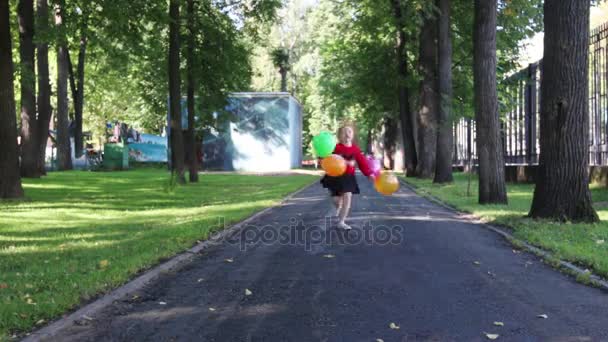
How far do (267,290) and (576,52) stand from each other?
8.37 meters

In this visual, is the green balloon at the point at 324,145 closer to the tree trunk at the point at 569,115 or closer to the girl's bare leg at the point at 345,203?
the girl's bare leg at the point at 345,203

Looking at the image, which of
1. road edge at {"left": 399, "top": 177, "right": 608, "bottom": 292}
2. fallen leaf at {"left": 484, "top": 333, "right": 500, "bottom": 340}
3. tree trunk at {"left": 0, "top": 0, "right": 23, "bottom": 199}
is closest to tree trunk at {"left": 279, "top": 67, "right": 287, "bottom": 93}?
tree trunk at {"left": 0, "top": 0, "right": 23, "bottom": 199}

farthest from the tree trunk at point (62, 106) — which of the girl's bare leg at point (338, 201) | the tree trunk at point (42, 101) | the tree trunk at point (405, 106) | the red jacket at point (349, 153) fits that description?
the red jacket at point (349, 153)

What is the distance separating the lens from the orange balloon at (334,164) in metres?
10.0

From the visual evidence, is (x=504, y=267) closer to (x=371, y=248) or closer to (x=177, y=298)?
(x=371, y=248)

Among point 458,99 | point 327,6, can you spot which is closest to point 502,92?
point 458,99

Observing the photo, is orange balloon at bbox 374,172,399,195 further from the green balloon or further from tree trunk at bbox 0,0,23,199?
tree trunk at bbox 0,0,23,199

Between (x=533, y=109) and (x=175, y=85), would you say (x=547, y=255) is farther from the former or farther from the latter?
(x=533, y=109)

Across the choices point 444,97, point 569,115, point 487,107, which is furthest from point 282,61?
point 569,115

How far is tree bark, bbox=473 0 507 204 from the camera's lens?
16.2 m

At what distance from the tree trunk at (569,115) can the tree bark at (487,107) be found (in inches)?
164

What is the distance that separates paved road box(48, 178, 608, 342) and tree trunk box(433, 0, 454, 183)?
1683 centimetres

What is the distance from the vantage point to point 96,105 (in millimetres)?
65250

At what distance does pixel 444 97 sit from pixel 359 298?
70.8ft
